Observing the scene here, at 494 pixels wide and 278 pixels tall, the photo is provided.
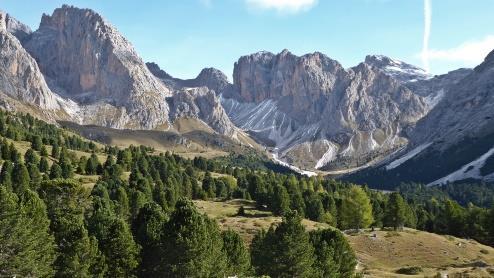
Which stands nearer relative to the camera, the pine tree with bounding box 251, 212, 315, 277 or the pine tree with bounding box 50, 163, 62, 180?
the pine tree with bounding box 251, 212, 315, 277

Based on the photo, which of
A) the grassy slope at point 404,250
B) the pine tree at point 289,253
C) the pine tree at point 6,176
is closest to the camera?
the pine tree at point 289,253

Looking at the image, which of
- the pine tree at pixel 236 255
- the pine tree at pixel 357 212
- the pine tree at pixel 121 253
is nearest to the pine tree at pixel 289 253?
the pine tree at pixel 236 255

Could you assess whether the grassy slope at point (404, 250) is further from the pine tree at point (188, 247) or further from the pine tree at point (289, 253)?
the pine tree at point (188, 247)

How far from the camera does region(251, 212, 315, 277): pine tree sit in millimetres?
57688

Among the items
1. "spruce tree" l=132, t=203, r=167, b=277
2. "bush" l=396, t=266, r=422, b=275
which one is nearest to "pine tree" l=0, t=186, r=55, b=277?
"spruce tree" l=132, t=203, r=167, b=277

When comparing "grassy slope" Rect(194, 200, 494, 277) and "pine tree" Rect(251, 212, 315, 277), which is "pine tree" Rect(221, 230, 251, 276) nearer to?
"pine tree" Rect(251, 212, 315, 277)

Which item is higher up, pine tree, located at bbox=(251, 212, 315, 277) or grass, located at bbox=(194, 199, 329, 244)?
pine tree, located at bbox=(251, 212, 315, 277)

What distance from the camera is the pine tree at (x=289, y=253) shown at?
57.7m

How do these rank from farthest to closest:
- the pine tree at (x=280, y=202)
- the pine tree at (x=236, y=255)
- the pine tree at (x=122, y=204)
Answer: the pine tree at (x=280, y=202) < the pine tree at (x=122, y=204) < the pine tree at (x=236, y=255)

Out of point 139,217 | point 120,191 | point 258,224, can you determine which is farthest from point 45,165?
point 139,217

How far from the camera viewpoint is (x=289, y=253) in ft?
189

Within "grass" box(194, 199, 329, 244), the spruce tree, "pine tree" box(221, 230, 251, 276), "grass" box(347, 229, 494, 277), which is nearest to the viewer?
the spruce tree

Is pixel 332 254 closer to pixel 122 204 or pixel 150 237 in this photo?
pixel 150 237

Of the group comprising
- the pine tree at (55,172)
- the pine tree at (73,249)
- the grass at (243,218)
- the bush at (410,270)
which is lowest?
the bush at (410,270)
